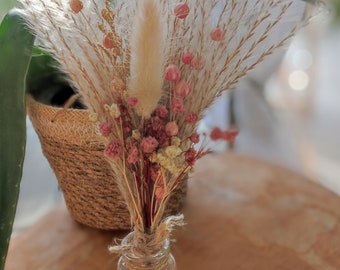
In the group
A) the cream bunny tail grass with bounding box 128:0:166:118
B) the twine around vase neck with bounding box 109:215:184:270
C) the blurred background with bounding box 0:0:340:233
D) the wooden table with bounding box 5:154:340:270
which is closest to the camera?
the cream bunny tail grass with bounding box 128:0:166:118

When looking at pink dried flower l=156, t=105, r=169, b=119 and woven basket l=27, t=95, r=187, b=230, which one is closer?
pink dried flower l=156, t=105, r=169, b=119

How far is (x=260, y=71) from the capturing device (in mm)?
1219

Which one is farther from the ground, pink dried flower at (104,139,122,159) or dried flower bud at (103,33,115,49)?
dried flower bud at (103,33,115,49)

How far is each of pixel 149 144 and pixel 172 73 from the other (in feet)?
0.25

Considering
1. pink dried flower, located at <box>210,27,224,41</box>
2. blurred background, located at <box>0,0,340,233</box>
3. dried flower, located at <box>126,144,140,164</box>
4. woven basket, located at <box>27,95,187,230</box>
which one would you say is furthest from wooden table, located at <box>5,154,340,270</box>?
blurred background, located at <box>0,0,340,233</box>

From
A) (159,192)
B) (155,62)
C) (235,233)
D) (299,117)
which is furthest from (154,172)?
(299,117)

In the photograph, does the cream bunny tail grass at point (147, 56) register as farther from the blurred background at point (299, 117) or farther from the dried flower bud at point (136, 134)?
the blurred background at point (299, 117)

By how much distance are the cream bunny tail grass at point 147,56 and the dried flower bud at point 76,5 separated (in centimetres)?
6

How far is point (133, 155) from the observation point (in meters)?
0.50

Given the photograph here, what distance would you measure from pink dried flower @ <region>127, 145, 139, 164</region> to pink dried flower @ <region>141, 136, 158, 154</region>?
1cm

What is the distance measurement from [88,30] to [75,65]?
42 mm

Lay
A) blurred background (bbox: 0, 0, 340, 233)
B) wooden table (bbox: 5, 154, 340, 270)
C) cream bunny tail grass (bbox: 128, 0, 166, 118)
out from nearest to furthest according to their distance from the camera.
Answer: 1. cream bunny tail grass (bbox: 128, 0, 166, 118)
2. wooden table (bbox: 5, 154, 340, 270)
3. blurred background (bbox: 0, 0, 340, 233)

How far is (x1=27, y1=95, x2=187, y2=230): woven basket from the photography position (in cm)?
66

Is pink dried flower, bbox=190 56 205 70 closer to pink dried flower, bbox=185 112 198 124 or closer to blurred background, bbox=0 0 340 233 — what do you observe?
pink dried flower, bbox=185 112 198 124
